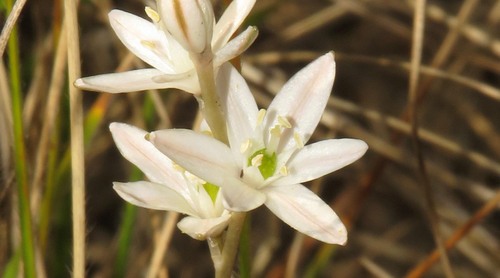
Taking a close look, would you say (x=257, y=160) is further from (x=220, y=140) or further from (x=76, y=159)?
(x=76, y=159)

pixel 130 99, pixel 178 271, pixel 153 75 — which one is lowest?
pixel 178 271

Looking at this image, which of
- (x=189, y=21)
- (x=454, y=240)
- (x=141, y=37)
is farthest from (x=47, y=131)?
(x=454, y=240)

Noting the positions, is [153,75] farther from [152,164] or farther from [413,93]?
[413,93]

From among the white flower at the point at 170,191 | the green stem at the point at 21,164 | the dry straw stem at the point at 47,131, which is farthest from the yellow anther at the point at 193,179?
the dry straw stem at the point at 47,131

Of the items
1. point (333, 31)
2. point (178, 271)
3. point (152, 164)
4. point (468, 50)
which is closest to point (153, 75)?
point (152, 164)

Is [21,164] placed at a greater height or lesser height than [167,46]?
lesser

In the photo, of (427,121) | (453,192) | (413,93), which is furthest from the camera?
(427,121)

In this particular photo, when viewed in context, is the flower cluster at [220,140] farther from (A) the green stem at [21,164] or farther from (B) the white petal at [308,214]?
(A) the green stem at [21,164]

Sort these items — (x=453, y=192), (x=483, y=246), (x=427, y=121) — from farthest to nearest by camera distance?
(x=427, y=121), (x=453, y=192), (x=483, y=246)
